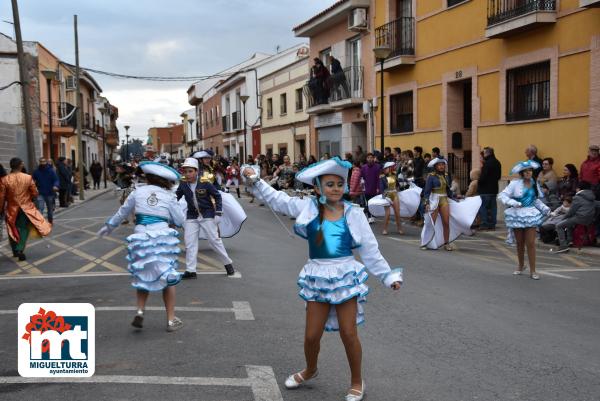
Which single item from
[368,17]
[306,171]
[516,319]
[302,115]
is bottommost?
[516,319]

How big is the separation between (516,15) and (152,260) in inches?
506

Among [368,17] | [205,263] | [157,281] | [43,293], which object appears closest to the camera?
[157,281]

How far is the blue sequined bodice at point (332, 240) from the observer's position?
4512 millimetres

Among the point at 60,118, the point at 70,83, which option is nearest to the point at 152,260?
the point at 60,118

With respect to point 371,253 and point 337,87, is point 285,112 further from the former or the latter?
point 371,253

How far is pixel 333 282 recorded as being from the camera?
442cm

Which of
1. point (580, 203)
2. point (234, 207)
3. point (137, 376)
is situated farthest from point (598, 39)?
point (137, 376)

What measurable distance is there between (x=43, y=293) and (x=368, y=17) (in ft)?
63.4

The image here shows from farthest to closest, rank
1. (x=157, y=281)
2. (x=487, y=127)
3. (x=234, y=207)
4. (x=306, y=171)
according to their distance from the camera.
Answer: (x=487, y=127) → (x=234, y=207) → (x=157, y=281) → (x=306, y=171)

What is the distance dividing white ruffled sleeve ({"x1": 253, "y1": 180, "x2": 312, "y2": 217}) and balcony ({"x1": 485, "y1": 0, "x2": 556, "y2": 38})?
1227 cm

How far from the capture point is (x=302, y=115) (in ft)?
109

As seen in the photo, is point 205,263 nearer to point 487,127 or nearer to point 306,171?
point 306,171

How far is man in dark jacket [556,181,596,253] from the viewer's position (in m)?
11.5

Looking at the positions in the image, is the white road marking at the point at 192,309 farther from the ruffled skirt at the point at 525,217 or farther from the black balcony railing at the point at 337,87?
the black balcony railing at the point at 337,87
